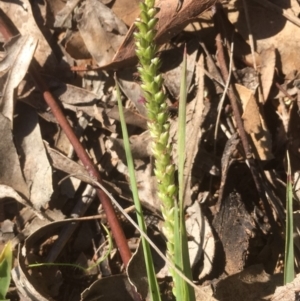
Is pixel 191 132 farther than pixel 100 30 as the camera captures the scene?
No

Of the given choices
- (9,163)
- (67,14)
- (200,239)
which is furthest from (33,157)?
(200,239)

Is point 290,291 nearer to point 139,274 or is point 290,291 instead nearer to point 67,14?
point 139,274

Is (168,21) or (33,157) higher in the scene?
(168,21)

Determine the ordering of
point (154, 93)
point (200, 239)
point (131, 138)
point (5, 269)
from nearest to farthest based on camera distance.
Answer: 1. point (154, 93)
2. point (5, 269)
3. point (200, 239)
4. point (131, 138)

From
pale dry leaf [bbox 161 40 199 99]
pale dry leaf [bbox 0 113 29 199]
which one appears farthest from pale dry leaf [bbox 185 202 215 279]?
pale dry leaf [bbox 0 113 29 199]

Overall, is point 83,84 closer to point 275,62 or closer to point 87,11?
point 87,11

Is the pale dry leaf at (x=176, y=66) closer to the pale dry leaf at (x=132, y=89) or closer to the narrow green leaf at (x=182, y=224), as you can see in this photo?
the pale dry leaf at (x=132, y=89)
